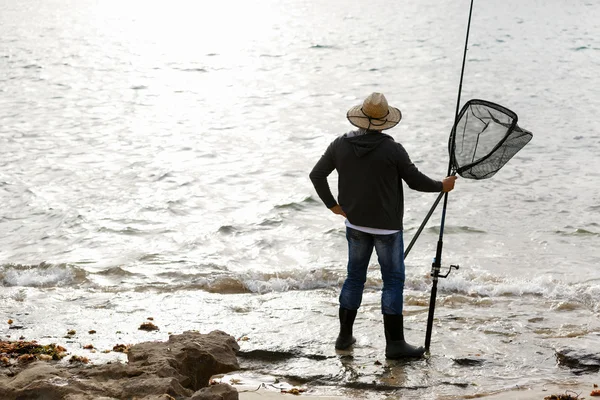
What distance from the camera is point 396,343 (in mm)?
5848

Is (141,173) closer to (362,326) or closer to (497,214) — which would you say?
(497,214)

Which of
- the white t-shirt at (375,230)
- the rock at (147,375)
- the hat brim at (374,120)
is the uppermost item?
the hat brim at (374,120)

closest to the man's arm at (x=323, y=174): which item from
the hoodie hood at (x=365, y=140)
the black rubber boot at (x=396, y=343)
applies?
the hoodie hood at (x=365, y=140)

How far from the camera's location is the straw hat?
556cm

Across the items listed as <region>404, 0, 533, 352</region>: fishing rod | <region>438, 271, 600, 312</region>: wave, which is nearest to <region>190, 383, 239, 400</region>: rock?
<region>404, 0, 533, 352</region>: fishing rod

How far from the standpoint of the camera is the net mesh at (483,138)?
228 inches

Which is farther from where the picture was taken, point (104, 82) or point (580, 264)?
point (104, 82)

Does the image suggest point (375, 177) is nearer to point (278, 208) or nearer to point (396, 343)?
point (396, 343)

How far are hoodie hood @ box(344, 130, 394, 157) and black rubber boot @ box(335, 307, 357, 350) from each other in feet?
3.95

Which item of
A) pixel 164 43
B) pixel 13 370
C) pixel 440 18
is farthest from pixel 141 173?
pixel 440 18

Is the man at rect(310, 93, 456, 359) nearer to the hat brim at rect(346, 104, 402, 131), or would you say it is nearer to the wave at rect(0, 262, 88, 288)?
the hat brim at rect(346, 104, 402, 131)

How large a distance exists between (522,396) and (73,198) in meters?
7.80

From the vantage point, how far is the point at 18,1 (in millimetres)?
40750

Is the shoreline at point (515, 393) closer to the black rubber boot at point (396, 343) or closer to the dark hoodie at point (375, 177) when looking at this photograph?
the black rubber boot at point (396, 343)
